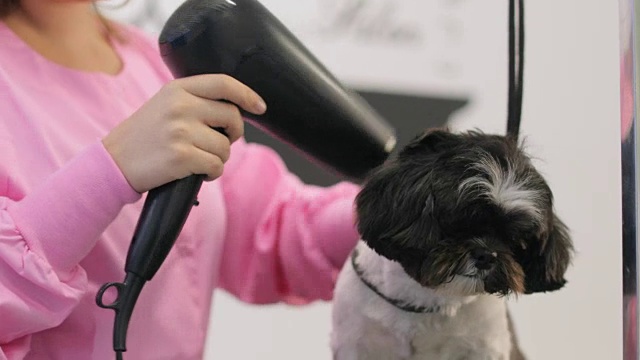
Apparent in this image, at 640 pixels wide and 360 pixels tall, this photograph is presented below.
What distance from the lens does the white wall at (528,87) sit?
109cm

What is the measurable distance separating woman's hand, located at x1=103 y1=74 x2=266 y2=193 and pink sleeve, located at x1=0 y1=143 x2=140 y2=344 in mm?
15

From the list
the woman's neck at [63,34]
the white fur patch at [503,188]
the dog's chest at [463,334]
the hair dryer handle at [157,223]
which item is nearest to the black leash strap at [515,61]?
the white fur patch at [503,188]

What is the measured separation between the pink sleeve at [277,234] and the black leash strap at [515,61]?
0.22m

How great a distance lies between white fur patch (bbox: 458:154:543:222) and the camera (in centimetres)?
56

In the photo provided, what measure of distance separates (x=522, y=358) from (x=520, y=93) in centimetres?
34

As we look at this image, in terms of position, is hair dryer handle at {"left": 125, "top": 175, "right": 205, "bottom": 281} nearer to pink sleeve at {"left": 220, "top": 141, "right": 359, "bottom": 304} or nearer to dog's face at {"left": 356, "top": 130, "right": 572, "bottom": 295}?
dog's face at {"left": 356, "top": 130, "right": 572, "bottom": 295}

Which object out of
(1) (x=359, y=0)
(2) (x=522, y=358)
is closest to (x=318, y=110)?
(2) (x=522, y=358)

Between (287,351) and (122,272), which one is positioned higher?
(122,272)

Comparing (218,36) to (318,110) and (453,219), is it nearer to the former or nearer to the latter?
(318,110)

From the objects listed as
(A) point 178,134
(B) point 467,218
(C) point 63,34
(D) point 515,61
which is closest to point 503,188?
(B) point 467,218

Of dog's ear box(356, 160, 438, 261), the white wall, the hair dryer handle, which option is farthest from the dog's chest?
the white wall

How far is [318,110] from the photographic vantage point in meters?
0.61

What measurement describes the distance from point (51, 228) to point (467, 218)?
0.33 meters

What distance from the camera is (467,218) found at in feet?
1.87
